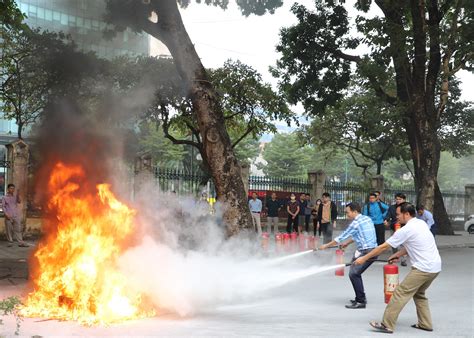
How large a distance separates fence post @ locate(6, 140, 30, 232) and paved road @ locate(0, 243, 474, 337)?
21.4ft

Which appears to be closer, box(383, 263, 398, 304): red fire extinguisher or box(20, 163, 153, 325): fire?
box(20, 163, 153, 325): fire

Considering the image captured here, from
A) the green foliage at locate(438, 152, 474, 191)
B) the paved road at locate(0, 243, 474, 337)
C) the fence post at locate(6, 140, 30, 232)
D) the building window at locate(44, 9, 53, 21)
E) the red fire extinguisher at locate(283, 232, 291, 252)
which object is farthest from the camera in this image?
the green foliage at locate(438, 152, 474, 191)

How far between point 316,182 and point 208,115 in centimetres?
1301

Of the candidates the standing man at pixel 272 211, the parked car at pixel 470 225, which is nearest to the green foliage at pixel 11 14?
the standing man at pixel 272 211

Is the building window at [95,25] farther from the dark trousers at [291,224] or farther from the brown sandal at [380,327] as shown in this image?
the dark trousers at [291,224]

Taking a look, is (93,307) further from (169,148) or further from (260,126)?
(169,148)

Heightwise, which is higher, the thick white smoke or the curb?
the thick white smoke

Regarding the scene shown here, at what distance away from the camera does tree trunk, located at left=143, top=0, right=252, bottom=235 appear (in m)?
11.4

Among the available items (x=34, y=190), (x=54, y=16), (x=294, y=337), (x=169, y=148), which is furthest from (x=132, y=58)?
(x=169, y=148)

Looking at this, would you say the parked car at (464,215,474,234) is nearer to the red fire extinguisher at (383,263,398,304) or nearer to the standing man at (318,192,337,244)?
the standing man at (318,192,337,244)

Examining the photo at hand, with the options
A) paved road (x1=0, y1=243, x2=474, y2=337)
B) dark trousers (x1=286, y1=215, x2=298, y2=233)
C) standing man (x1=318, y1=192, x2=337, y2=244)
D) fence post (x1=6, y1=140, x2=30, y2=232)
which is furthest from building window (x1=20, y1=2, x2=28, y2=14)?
dark trousers (x1=286, y1=215, x2=298, y2=233)

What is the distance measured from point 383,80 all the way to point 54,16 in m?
12.9

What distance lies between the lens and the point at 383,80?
18344mm

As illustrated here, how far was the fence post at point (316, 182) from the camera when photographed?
938 inches
